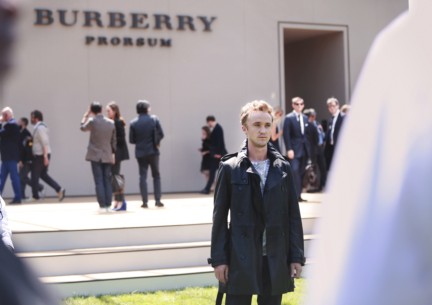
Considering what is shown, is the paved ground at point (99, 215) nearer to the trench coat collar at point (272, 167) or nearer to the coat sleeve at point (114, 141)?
the coat sleeve at point (114, 141)

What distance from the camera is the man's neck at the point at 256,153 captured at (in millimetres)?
4445

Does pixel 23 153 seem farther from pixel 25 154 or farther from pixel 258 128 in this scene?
pixel 258 128

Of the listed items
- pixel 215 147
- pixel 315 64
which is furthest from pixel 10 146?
pixel 315 64

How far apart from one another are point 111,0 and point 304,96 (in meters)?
7.58

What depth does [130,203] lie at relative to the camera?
14.4m

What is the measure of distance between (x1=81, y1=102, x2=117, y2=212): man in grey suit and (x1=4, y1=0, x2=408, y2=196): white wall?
5182 mm

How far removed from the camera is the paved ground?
958 cm

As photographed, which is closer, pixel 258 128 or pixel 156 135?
pixel 258 128

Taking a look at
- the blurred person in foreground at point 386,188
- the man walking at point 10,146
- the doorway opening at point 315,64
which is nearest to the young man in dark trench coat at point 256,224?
the blurred person in foreground at point 386,188

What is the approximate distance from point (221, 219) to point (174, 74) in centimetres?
1461

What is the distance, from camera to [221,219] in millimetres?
4363

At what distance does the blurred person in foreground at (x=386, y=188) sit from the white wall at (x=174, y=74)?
16.2 m

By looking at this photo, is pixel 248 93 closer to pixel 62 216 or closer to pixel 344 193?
pixel 62 216

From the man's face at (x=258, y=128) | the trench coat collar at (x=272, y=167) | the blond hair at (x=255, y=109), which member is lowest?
the trench coat collar at (x=272, y=167)
